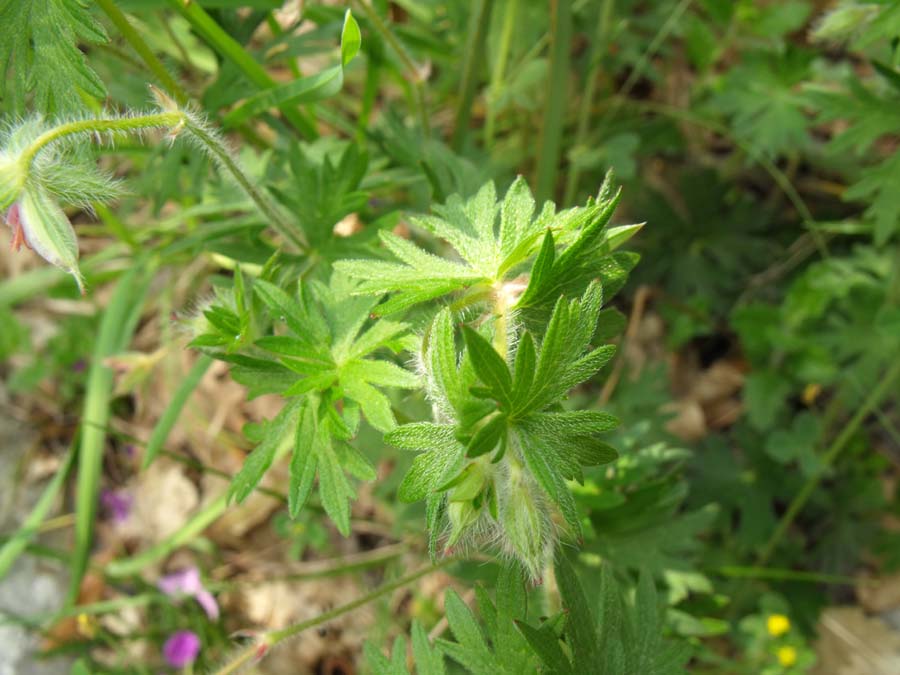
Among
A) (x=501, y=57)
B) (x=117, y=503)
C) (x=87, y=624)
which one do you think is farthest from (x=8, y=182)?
(x=117, y=503)

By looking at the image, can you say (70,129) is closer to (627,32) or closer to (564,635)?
(564,635)

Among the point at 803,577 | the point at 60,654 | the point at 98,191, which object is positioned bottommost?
the point at 803,577

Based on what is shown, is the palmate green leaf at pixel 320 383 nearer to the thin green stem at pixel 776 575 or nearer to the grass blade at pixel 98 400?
the grass blade at pixel 98 400

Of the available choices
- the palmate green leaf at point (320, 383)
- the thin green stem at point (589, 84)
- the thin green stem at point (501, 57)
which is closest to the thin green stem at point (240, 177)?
the palmate green leaf at point (320, 383)

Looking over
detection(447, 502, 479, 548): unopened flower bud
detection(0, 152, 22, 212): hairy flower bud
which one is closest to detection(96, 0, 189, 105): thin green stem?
detection(0, 152, 22, 212): hairy flower bud

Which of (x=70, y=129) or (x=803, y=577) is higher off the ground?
(x=70, y=129)

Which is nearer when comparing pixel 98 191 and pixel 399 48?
pixel 98 191

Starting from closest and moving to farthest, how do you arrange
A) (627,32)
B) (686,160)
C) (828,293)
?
1. (828,293)
2. (627,32)
3. (686,160)

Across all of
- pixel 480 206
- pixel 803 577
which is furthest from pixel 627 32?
pixel 803 577
